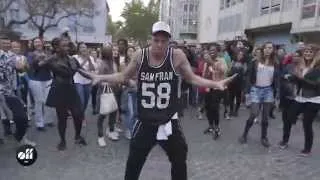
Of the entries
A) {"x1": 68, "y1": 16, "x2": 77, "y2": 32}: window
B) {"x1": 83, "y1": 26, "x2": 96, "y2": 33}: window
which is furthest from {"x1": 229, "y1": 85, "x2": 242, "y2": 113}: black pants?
{"x1": 83, "y1": 26, "x2": 96, "y2": 33}: window

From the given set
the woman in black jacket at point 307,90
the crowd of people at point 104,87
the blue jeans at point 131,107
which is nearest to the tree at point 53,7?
the crowd of people at point 104,87

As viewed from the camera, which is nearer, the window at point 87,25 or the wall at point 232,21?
the wall at point 232,21

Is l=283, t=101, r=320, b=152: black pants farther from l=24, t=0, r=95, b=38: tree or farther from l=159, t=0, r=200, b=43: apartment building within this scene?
l=159, t=0, r=200, b=43: apartment building

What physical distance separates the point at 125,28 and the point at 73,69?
202ft

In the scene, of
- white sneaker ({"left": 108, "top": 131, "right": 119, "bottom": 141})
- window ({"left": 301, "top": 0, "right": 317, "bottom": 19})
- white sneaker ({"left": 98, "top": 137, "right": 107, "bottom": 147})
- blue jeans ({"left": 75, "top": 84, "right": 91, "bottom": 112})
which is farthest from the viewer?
window ({"left": 301, "top": 0, "right": 317, "bottom": 19})

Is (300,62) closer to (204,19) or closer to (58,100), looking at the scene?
(58,100)

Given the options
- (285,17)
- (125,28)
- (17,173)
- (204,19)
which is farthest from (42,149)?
(125,28)

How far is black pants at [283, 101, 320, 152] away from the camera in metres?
6.93

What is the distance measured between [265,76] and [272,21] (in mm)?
23240

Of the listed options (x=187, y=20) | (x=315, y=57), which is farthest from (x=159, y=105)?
(x=187, y=20)

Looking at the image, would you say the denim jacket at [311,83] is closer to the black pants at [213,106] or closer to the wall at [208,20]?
the black pants at [213,106]

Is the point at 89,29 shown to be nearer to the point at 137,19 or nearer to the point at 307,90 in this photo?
the point at 137,19

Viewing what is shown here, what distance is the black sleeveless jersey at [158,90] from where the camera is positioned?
4.07 m

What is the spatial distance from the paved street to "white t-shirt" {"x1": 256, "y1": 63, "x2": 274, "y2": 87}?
1.11 metres
